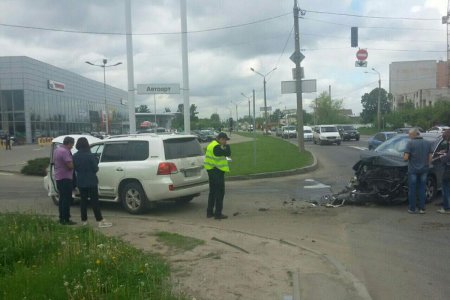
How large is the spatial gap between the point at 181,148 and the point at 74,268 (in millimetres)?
5258

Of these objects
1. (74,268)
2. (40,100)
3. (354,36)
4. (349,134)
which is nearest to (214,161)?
(74,268)

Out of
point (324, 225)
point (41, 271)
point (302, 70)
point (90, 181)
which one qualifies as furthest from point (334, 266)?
point (302, 70)

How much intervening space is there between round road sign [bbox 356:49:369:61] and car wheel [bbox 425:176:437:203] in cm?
1647

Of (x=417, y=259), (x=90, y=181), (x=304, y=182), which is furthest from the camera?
(x=304, y=182)

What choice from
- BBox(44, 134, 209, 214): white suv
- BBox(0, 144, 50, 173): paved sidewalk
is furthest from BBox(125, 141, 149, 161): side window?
BBox(0, 144, 50, 173): paved sidewalk

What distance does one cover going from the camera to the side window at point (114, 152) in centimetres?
1024

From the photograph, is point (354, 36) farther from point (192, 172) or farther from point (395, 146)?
point (192, 172)

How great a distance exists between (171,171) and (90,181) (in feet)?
5.94

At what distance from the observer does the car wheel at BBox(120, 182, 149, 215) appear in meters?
9.70

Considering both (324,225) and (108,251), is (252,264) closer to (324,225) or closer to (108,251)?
(108,251)

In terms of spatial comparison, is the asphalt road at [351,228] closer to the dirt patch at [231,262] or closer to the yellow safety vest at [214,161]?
the dirt patch at [231,262]

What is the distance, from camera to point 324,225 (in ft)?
27.9

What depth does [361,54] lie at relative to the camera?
2606 centimetres

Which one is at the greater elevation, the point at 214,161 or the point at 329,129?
the point at 329,129
